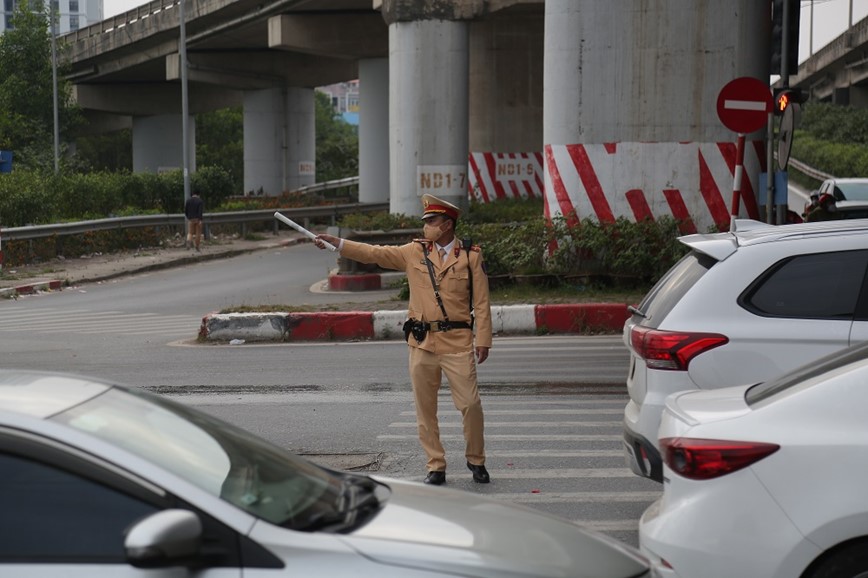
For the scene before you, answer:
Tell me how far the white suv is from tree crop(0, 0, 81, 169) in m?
51.1

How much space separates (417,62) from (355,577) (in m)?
28.5

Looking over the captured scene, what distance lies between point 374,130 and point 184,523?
43205 millimetres

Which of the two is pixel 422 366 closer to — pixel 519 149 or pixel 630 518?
pixel 630 518

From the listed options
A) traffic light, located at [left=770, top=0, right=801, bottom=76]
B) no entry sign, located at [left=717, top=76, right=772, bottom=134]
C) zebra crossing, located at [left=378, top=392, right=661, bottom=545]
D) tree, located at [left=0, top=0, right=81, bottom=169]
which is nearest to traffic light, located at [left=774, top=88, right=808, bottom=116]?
traffic light, located at [left=770, top=0, right=801, bottom=76]

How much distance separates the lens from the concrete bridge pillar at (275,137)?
5753 cm

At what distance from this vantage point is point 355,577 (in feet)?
11.7

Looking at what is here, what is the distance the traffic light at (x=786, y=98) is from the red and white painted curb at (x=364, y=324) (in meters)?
4.11

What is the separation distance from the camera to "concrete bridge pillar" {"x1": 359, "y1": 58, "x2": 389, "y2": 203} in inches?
1815

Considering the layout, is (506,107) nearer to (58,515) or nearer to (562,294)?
(562,294)

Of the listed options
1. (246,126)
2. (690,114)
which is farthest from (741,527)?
(246,126)

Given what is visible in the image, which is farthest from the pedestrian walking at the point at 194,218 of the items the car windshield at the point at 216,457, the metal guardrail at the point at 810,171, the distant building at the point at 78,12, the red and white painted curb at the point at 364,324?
the distant building at the point at 78,12

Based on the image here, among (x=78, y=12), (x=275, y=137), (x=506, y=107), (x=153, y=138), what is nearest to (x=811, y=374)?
(x=506, y=107)

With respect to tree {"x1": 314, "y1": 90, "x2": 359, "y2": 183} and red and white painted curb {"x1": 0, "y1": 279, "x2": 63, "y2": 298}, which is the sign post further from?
tree {"x1": 314, "y1": 90, "x2": 359, "y2": 183}

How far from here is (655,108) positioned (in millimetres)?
18547
